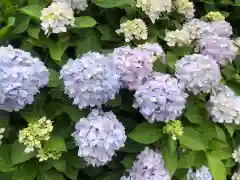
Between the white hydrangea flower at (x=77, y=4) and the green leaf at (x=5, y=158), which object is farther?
the white hydrangea flower at (x=77, y=4)

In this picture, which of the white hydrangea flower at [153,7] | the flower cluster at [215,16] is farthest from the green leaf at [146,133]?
the flower cluster at [215,16]

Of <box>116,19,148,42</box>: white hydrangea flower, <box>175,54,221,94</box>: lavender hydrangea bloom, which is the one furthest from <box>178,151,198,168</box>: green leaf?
<box>116,19,148,42</box>: white hydrangea flower

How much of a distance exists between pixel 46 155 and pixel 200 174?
583mm

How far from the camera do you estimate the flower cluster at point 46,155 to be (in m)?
1.38

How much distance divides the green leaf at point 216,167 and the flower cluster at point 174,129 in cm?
22

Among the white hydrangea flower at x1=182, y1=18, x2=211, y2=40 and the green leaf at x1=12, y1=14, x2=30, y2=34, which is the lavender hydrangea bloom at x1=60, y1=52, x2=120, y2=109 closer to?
the green leaf at x1=12, y1=14, x2=30, y2=34

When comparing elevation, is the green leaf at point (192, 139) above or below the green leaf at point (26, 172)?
above

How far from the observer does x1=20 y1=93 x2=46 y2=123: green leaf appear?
141 centimetres

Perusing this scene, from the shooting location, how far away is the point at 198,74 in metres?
1.48

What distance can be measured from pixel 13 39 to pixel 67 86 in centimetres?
42

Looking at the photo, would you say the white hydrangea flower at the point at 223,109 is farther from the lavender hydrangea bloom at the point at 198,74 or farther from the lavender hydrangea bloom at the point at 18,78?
the lavender hydrangea bloom at the point at 18,78

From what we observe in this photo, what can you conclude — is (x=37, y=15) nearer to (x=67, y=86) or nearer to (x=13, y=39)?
(x=13, y=39)

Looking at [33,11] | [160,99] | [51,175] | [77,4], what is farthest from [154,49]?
[51,175]

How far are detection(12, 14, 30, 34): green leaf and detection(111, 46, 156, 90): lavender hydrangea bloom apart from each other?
0.38 m
